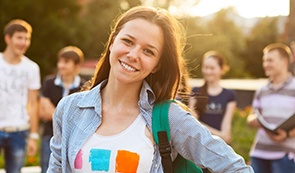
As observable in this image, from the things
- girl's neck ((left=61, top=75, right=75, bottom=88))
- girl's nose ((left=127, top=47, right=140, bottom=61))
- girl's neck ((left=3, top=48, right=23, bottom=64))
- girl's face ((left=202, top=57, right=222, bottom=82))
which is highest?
girl's nose ((left=127, top=47, right=140, bottom=61))

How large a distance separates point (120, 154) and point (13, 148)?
4248 millimetres

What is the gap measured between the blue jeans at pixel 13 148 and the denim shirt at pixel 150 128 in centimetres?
388

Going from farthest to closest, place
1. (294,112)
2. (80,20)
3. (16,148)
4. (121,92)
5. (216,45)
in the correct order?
1. (216,45)
2. (80,20)
3. (16,148)
4. (294,112)
5. (121,92)

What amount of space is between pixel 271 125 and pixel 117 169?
390cm

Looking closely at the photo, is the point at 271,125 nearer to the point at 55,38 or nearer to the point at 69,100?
the point at 69,100

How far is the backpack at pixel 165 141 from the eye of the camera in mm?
2590

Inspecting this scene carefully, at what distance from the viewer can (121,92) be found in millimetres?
2760

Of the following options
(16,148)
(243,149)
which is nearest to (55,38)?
(243,149)

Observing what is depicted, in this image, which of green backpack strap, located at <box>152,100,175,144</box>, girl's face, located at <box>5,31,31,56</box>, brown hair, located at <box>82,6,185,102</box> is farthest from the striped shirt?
green backpack strap, located at <box>152,100,175,144</box>

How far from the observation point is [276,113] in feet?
20.6

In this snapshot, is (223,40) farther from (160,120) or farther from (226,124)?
(160,120)

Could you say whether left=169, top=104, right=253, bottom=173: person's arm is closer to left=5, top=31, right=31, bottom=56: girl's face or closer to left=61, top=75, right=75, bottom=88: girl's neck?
left=5, top=31, right=31, bottom=56: girl's face

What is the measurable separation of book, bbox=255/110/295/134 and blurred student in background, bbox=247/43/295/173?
0.10ft

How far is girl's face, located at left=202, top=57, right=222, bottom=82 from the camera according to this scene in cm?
699
